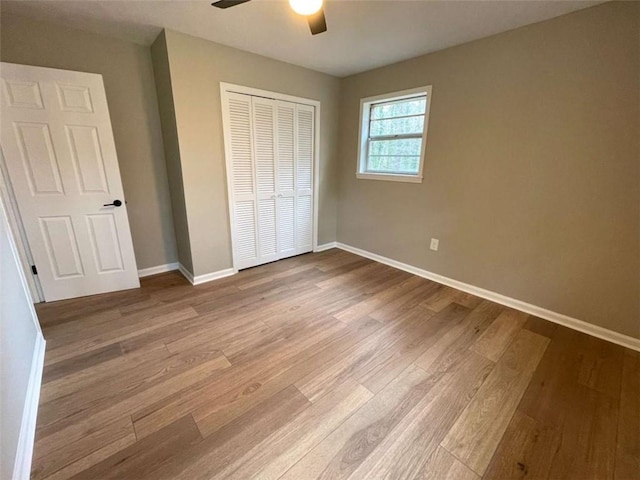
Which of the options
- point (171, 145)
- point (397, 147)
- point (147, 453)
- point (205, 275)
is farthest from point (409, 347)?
point (171, 145)

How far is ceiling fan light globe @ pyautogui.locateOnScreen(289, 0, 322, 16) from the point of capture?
1427 millimetres

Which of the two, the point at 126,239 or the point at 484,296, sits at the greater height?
the point at 126,239

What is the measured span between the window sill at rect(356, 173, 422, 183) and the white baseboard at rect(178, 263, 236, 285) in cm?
206

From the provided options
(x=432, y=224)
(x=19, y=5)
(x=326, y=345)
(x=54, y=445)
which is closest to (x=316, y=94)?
(x=432, y=224)

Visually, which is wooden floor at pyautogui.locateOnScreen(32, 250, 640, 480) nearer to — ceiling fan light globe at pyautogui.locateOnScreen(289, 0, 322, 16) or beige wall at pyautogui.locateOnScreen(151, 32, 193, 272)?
beige wall at pyautogui.locateOnScreen(151, 32, 193, 272)

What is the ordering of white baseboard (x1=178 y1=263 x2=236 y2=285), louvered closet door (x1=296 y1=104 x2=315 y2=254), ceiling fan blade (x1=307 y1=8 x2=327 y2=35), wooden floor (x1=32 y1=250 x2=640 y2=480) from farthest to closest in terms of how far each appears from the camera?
louvered closet door (x1=296 y1=104 x2=315 y2=254) → white baseboard (x1=178 y1=263 x2=236 y2=285) → ceiling fan blade (x1=307 y1=8 x2=327 y2=35) → wooden floor (x1=32 y1=250 x2=640 y2=480)

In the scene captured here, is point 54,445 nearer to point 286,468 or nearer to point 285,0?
point 286,468

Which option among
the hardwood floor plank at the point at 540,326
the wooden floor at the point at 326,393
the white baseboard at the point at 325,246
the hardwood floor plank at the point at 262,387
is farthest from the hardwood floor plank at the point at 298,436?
→ the white baseboard at the point at 325,246

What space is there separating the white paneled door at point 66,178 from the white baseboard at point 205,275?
0.55m

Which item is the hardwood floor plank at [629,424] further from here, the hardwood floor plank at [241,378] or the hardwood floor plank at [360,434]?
the hardwood floor plank at [241,378]

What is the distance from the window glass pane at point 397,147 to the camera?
3.09 meters

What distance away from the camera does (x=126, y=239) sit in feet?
8.95

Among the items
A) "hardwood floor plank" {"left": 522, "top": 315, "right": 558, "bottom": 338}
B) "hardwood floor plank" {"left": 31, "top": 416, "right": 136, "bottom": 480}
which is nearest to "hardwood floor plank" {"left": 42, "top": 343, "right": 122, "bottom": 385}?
"hardwood floor plank" {"left": 31, "top": 416, "right": 136, "bottom": 480}

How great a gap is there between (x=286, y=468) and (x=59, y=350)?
184 centimetres
